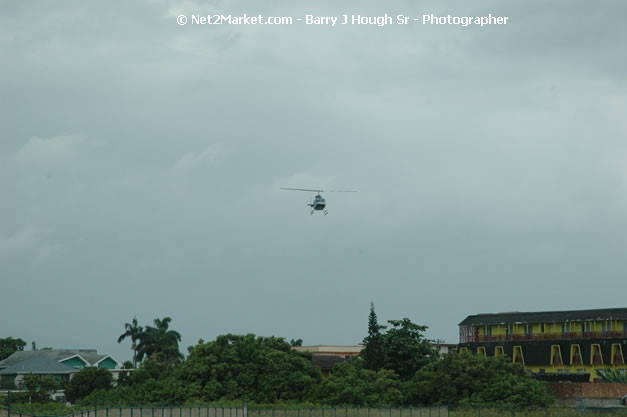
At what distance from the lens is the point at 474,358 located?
67438 mm

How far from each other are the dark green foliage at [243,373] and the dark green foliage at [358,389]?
2303mm

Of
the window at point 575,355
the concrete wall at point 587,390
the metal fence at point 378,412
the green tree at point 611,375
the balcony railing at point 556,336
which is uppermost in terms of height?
the balcony railing at point 556,336

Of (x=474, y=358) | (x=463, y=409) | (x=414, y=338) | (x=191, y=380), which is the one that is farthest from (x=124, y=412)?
(x=414, y=338)

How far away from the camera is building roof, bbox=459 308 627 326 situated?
80938 mm

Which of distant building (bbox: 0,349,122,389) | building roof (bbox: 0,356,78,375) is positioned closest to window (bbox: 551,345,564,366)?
distant building (bbox: 0,349,122,389)

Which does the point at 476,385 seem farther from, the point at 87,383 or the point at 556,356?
the point at 87,383

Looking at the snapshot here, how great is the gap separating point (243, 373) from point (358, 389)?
9.68 metres

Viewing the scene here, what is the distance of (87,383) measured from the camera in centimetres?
8281

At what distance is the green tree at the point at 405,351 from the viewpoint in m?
80.5

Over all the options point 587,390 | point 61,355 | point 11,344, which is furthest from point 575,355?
point 11,344

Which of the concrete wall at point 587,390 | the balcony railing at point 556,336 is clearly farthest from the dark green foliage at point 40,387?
the concrete wall at point 587,390

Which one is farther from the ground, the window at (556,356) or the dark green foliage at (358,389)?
the window at (556,356)

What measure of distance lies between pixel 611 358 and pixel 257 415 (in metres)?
Answer: 39.8

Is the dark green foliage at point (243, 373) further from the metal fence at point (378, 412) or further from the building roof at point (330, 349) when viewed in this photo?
the building roof at point (330, 349)
